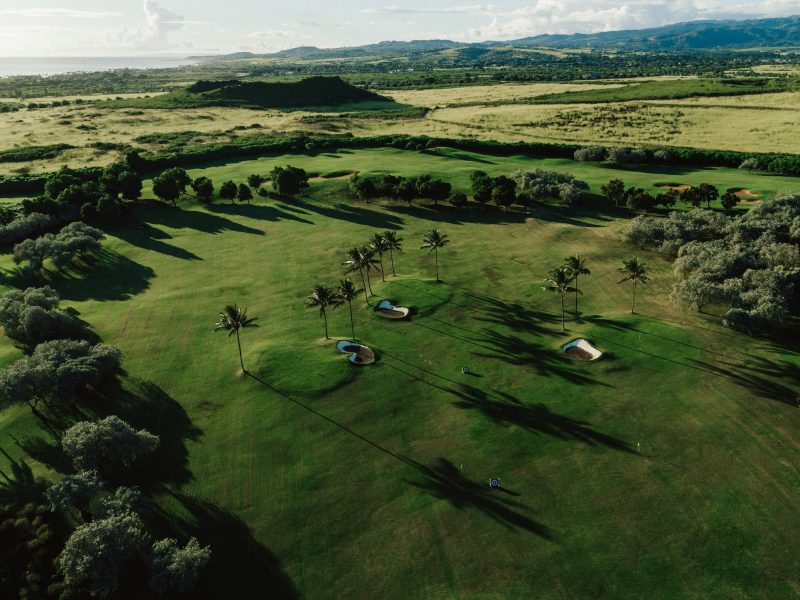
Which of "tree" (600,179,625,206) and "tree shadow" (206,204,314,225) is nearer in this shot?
"tree" (600,179,625,206)

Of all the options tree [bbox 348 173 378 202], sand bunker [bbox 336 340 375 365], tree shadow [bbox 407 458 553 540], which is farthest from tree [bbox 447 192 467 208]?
tree shadow [bbox 407 458 553 540]

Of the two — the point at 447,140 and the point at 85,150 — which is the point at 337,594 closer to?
the point at 447,140

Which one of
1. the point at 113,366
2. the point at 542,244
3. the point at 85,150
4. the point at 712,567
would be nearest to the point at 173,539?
the point at 113,366

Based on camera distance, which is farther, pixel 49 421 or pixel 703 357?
pixel 703 357

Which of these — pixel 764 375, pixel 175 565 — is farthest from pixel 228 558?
pixel 764 375

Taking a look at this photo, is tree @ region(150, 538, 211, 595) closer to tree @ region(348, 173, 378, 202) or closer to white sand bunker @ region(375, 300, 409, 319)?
white sand bunker @ region(375, 300, 409, 319)

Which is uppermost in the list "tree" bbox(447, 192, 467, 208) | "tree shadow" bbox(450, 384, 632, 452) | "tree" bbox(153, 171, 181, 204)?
"tree" bbox(153, 171, 181, 204)
